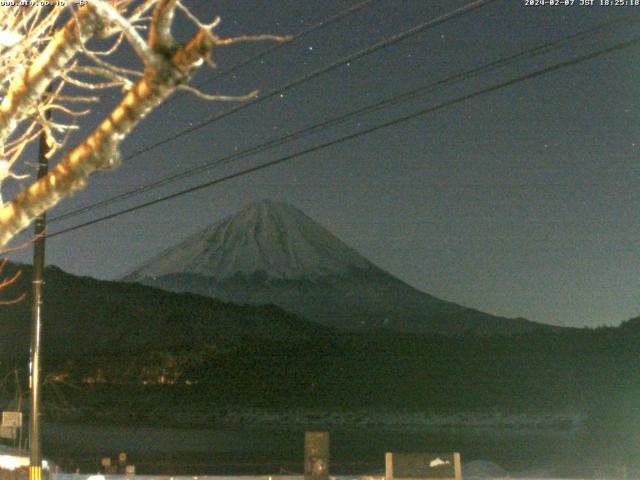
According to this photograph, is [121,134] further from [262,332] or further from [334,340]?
[262,332]

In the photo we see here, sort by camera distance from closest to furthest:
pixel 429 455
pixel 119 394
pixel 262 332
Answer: pixel 429 455
pixel 119 394
pixel 262 332

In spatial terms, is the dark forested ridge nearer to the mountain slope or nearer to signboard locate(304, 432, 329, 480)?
the mountain slope

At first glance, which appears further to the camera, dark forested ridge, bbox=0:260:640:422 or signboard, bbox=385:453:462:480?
dark forested ridge, bbox=0:260:640:422

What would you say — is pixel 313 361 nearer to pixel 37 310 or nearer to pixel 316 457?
pixel 316 457

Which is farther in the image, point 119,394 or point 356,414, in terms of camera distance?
point 119,394

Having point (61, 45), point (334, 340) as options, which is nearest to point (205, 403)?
point (334, 340)

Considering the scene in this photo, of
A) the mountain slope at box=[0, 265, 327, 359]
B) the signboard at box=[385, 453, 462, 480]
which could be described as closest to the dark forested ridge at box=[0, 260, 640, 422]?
the mountain slope at box=[0, 265, 327, 359]

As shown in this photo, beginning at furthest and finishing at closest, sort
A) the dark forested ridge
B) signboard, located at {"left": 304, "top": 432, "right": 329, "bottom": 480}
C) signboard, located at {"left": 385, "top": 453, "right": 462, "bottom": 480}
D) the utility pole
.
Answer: the dark forested ridge → signboard, located at {"left": 304, "top": 432, "right": 329, "bottom": 480} → signboard, located at {"left": 385, "top": 453, "right": 462, "bottom": 480} → the utility pole

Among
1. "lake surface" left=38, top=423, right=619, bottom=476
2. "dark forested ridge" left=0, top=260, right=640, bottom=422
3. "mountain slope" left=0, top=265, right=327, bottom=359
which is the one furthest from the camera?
"mountain slope" left=0, top=265, right=327, bottom=359
